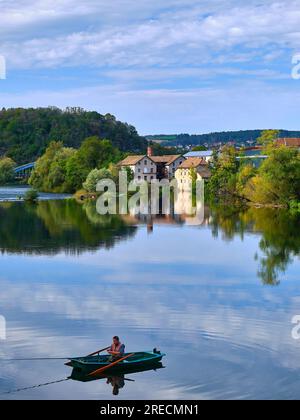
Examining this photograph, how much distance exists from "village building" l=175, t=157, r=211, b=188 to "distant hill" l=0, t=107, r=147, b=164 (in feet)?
103

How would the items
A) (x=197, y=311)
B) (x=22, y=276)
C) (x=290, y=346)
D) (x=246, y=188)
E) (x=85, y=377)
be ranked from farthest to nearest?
(x=246, y=188)
(x=22, y=276)
(x=197, y=311)
(x=290, y=346)
(x=85, y=377)

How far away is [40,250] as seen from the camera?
22391 mm

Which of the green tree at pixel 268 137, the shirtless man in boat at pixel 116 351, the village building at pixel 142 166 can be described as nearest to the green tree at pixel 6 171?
the village building at pixel 142 166

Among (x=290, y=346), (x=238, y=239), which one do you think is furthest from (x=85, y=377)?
(x=238, y=239)

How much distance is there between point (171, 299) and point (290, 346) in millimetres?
3801

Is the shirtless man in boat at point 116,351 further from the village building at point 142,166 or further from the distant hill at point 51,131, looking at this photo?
the distant hill at point 51,131

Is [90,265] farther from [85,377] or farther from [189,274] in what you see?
[85,377]

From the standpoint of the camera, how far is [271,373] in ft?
33.8

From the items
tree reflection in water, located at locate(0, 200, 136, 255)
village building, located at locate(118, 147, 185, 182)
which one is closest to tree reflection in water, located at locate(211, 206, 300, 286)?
tree reflection in water, located at locate(0, 200, 136, 255)

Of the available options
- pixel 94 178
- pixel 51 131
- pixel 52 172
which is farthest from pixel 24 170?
pixel 94 178

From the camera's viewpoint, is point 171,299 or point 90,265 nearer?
point 171,299

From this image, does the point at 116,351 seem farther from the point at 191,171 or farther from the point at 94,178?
the point at 191,171

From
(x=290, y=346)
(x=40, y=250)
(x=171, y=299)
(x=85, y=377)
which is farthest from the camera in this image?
(x=40, y=250)

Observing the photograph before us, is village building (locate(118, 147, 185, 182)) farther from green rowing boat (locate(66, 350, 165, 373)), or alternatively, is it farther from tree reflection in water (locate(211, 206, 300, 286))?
green rowing boat (locate(66, 350, 165, 373))
